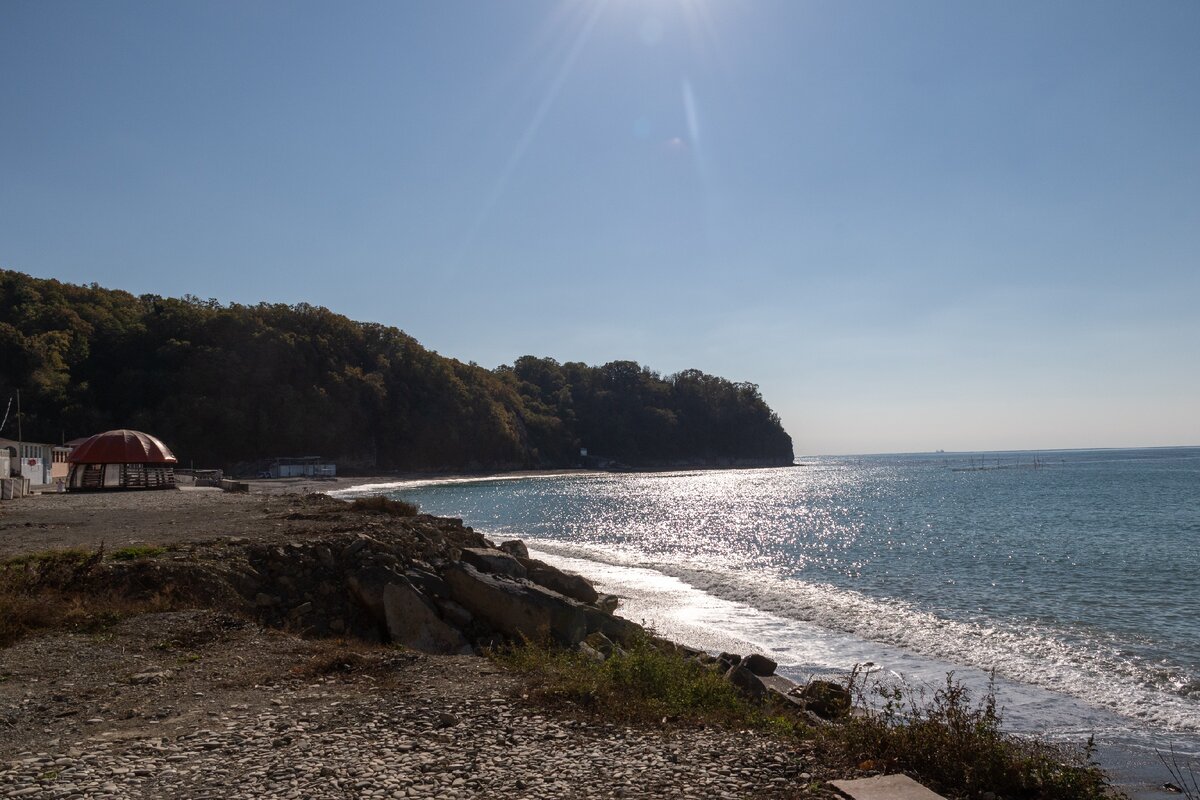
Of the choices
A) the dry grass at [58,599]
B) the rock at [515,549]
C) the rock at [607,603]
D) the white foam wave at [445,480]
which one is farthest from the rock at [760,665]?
the white foam wave at [445,480]

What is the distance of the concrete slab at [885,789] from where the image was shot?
17.6 ft

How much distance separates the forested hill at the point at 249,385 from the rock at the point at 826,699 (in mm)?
89484

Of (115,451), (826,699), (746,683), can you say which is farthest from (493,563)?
(115,451)

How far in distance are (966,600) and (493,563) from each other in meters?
13.6

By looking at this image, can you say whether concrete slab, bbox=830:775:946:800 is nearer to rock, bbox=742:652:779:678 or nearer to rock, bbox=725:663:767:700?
rock, bbox=725:663:767:700

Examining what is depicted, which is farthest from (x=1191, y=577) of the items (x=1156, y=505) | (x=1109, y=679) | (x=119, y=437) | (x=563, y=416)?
(x=563, y=416)

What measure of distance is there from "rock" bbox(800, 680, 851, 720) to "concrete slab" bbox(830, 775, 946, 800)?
4598 millimetres

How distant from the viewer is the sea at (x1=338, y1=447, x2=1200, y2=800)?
12.0 m

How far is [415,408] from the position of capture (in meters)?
128

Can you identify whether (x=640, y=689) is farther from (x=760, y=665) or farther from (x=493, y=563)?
(x=493, y=563)

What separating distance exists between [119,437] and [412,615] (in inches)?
1498

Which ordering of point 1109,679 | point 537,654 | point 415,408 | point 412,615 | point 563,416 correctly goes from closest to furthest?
point 537,654 → point 412,615 → point 1109,679 → point 415,408 → point 563,416

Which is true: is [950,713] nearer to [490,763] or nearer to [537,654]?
[490,763]

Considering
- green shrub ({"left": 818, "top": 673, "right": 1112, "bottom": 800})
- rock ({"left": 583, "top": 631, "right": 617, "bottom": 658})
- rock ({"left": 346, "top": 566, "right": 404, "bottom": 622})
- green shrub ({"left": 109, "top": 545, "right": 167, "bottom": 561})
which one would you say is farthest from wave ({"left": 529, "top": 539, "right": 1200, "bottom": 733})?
green shrub ({"left": 109, "top": 545, "right": 167, "bottom": 561})
